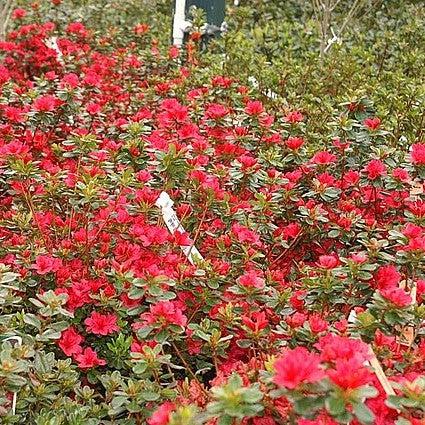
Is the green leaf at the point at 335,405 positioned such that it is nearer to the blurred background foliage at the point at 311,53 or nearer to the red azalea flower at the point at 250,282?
the red azalea flower at the point at 250,282

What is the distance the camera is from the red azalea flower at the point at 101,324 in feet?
5.88

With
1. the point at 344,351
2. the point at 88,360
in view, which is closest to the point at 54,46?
the point at 88,360

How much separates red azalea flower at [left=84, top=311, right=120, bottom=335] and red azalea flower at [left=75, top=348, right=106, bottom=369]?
0.07 meters

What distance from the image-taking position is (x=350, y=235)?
7.18 ft

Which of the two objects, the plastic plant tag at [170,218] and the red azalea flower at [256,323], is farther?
the plastic plant tag at [170,218]

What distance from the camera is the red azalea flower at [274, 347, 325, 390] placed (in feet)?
3.51

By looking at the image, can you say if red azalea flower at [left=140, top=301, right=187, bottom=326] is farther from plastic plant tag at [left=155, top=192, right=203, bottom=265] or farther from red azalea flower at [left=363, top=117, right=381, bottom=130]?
red azalea flower at [left=363, top=117, right=381, bottom=130]

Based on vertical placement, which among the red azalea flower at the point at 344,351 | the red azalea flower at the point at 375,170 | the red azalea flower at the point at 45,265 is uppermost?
Result: the red azalea flower at the point at 344,351

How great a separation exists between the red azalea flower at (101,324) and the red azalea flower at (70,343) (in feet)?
0.13

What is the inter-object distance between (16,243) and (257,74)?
6.19ft

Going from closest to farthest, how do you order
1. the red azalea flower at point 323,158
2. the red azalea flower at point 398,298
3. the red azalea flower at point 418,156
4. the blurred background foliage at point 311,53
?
the red azalea flower at point 398,298, the red azalea flower at point 418,156, the red azalea flower at point 323,158, the blurred background foliage at point 311,53

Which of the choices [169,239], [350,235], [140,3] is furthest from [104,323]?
[140,3]

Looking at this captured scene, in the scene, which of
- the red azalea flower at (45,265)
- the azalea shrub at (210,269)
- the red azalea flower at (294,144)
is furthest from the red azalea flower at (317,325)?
the red azalea flower at (294,144)

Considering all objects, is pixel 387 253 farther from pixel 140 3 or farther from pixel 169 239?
pixel 140 3
